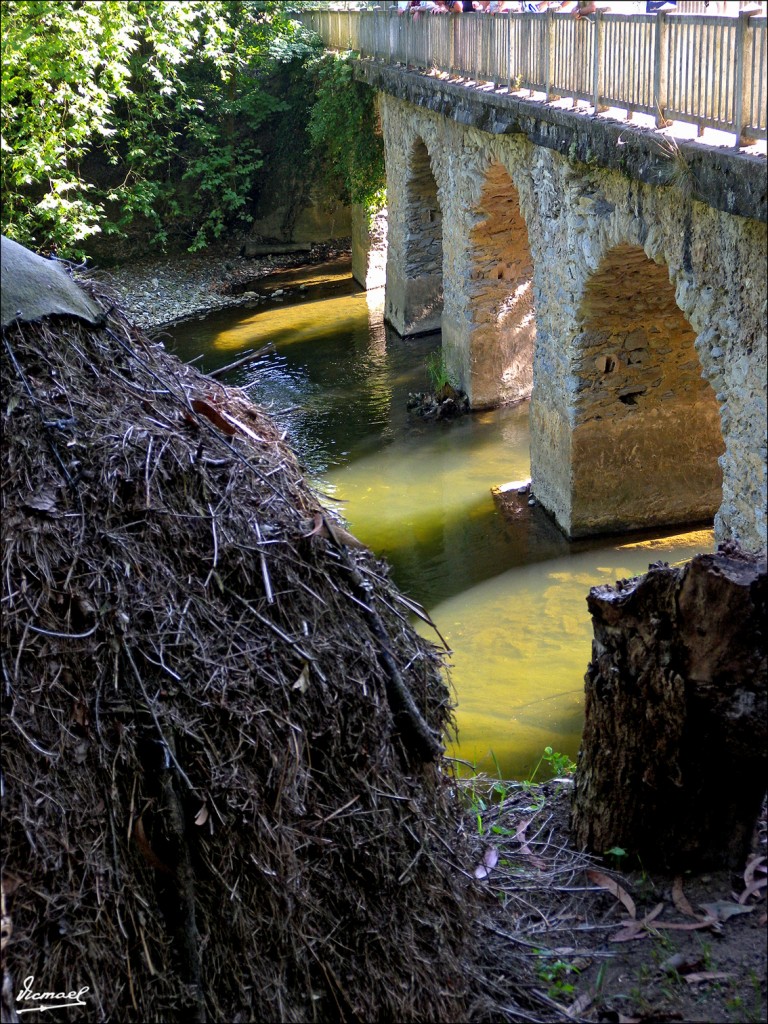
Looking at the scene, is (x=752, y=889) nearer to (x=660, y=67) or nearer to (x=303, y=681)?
(x=303, y=681)

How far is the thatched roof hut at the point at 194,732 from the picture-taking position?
2.96 m

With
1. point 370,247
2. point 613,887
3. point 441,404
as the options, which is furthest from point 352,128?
point 613,887

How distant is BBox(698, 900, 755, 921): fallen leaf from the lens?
3898 mm

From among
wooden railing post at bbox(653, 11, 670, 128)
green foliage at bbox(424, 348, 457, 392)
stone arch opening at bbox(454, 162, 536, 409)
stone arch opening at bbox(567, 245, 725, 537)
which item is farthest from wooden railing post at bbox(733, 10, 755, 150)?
green foliage at bbox(424, 348, 457, 392)

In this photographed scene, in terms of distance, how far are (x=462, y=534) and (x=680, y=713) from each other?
19.9 ft

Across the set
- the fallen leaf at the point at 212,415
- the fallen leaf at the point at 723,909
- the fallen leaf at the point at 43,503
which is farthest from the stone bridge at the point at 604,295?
the fallen leaf at the point at 43,503

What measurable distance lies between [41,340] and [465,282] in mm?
9473

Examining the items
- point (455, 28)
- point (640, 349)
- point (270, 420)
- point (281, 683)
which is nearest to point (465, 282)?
point (455, 28)

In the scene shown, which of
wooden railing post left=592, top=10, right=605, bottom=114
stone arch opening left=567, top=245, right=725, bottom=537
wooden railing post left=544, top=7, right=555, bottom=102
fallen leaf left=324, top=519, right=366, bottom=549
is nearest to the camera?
fallen leaf left=324, top=519, right=366, bottom=549

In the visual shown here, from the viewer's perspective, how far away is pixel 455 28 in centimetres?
1152

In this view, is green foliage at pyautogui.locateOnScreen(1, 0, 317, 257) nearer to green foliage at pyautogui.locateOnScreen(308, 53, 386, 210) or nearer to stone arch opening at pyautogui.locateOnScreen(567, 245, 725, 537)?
green foliage at pyautogui.locateOnScreen(308, 53, 386, 210)

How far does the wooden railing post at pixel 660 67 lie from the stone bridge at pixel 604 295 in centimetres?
15

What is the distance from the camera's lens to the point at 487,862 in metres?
4.39

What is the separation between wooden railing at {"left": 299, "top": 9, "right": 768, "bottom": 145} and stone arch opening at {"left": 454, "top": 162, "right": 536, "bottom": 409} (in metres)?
1.56
